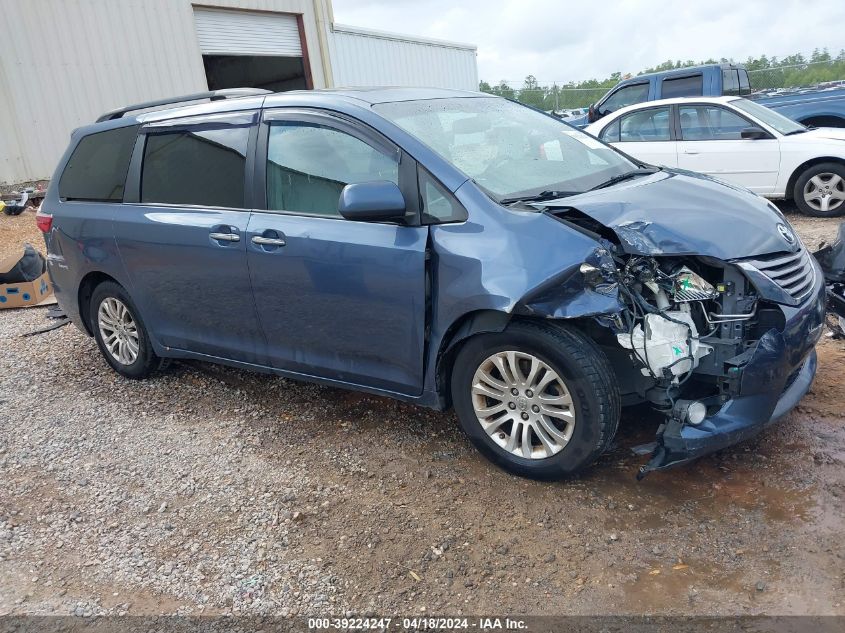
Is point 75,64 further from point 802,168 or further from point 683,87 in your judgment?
point 802,168

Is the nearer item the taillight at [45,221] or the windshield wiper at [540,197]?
the windshield wiper at [540,197]

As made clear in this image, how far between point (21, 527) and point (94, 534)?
42cm

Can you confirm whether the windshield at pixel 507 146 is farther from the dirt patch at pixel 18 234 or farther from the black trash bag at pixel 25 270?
the dirt patch at pixel 18 234

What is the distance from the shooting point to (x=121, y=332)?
16.3 ft

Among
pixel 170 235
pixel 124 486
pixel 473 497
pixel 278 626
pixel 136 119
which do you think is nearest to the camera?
pixel 278 626

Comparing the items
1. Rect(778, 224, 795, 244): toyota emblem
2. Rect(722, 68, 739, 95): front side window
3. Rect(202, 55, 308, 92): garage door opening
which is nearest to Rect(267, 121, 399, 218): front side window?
Rect(778, 224, 795, 244): toyota emblem

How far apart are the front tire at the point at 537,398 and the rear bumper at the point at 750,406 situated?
0.26 meters

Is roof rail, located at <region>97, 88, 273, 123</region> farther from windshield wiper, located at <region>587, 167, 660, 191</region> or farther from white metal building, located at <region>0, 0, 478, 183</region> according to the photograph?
white metal building, located at <region>0, 0, 478, 183</region>

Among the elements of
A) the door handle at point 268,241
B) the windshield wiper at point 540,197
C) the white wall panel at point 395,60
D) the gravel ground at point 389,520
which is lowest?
the gravel ground at point 389,520

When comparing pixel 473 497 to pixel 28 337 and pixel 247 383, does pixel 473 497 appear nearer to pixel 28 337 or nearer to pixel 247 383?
pixel 247 383

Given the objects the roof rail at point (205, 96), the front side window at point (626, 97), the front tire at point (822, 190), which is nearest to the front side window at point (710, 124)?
the front tire at point (822, 190)

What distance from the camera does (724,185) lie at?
3.73 meters

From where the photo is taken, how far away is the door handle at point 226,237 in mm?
3869

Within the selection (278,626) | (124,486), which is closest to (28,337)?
(124,486)
